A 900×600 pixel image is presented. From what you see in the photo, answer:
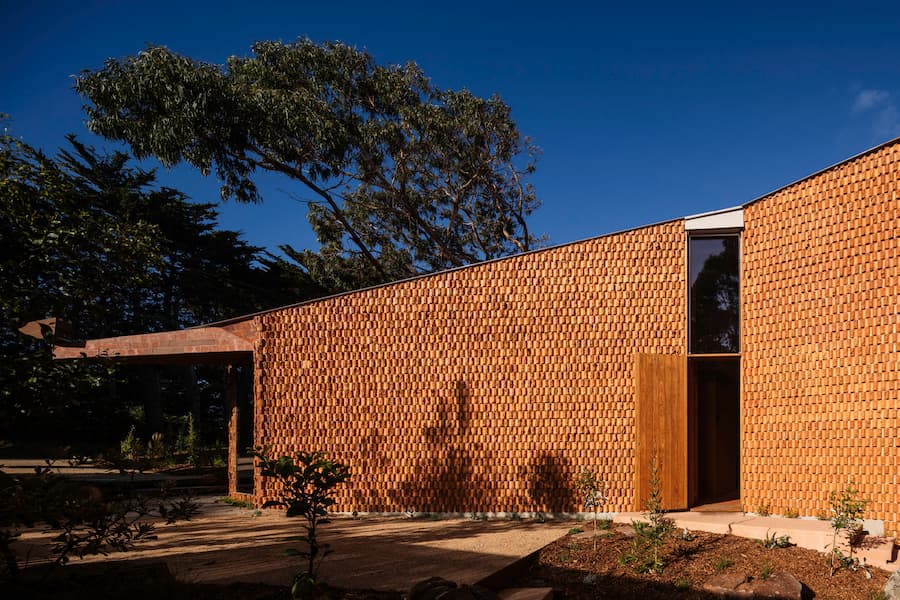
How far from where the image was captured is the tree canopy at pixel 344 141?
12906mm

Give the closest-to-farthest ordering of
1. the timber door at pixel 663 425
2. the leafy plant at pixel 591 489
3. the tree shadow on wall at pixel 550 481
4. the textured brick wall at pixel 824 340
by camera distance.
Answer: the textured brick wall at pixel 824 340, the leafy plant at pixel 591 489, the timber door at pixel 663 425, the tree shadow on wall at pixel 550 481

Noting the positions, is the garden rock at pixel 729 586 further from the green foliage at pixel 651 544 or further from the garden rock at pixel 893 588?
the garden rock at pixel 893 588

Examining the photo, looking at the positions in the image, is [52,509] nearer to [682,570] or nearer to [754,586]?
[682,570]

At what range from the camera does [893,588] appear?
4.73 meters

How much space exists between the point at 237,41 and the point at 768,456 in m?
15.2

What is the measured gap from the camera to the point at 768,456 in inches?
277

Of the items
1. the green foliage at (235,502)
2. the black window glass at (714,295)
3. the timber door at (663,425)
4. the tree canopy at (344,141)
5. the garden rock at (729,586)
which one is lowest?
the green foliage at (235,502)

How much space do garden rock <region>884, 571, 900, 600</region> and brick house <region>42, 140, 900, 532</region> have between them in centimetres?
198

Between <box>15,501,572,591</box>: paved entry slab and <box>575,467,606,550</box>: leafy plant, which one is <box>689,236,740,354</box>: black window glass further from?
<box>15,501,572,591</box>: paved entry slab

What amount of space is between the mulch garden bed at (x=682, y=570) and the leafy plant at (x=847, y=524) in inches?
3.8

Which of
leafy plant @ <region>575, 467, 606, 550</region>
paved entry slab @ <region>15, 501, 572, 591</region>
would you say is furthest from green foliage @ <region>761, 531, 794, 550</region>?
paved entry slab @ <region>15, 501, 572, 591</region>

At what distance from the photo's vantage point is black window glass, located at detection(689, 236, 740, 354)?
7508mm

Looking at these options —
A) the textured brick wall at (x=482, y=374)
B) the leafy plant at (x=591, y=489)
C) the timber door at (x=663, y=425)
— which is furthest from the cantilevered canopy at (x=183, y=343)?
the timber door at (x=663, y=425)

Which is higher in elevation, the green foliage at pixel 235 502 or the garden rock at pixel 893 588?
the garden rock at pixel 893 588
